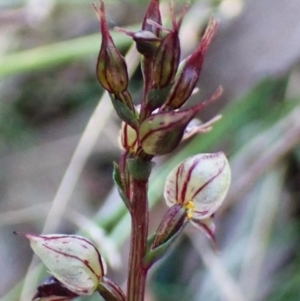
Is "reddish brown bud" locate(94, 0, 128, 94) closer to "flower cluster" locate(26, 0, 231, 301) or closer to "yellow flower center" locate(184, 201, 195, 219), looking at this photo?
"flower cluster" locate(26, 0, 231, 301)

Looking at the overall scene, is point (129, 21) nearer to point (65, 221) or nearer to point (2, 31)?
point (2, 31)

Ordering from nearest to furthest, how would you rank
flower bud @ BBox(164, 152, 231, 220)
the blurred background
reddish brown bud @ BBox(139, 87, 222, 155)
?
reddish brown bud @ BBox(139, 87, 222, 155)
flower bud @ BBox(164, 152, 231, 220)
the blurred background

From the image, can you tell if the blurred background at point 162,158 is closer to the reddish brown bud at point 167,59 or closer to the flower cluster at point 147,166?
the flower cluster at point 147,166

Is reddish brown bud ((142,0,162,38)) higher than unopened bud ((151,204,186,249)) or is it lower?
higher

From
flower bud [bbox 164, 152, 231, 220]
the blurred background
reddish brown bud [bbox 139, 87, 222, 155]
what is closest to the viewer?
reddish brown bud [bbox 139, 87, 222, 155]

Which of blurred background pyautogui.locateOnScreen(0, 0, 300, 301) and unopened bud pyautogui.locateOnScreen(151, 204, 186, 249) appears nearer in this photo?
Result: unopened bud pyautogui.locateOnScreen(151, 204, 186, 249)

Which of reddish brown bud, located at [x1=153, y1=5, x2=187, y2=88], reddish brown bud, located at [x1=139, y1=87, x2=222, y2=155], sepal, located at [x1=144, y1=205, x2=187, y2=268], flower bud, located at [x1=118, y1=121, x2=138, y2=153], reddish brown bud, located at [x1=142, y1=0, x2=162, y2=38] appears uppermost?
reddish brown bud, located at [x1=142, y1=0, x2=162, y2=38]

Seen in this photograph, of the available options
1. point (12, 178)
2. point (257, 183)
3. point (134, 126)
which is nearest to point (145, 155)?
point (134, 126)

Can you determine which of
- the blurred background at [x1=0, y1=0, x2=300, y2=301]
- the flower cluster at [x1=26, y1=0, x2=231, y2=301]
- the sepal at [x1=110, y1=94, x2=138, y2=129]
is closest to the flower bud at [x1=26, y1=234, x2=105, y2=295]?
the flower cluster at [x1=26, y1=0, x2=231, y2=301]
